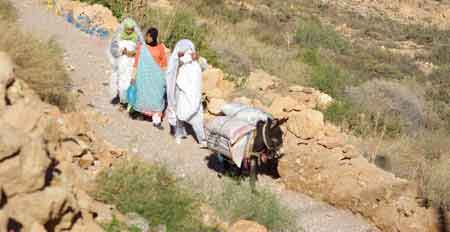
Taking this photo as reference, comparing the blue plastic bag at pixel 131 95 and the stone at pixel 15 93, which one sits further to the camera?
the blue plastic bag at pixel 131 95

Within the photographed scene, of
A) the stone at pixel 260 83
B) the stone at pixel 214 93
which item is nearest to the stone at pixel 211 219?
the stone at pixel 214 93

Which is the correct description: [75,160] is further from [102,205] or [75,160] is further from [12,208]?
[12,208]

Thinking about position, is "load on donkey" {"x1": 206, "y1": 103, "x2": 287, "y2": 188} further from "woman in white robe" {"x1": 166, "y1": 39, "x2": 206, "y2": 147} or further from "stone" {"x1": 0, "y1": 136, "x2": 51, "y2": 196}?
"stone" {"x1": 0, "y1": 136, "x2": 51, "y2": 196}

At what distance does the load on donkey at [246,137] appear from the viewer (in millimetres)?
6797

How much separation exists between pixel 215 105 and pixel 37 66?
2.57 metres

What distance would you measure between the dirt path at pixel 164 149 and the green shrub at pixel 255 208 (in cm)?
37

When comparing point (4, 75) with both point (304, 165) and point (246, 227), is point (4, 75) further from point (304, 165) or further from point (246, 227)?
point (304, 165)

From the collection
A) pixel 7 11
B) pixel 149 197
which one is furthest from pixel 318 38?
pixel 149 197

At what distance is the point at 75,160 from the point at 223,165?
1.98m

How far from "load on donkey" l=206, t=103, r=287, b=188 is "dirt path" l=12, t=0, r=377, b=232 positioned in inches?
17.7

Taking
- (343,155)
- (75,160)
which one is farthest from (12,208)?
(343,155)

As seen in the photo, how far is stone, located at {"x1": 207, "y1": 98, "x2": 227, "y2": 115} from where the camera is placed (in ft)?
28.6

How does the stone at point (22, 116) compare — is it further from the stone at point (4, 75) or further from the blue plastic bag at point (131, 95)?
the blue plastic bag at point (131, 95)

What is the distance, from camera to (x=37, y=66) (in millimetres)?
7129
